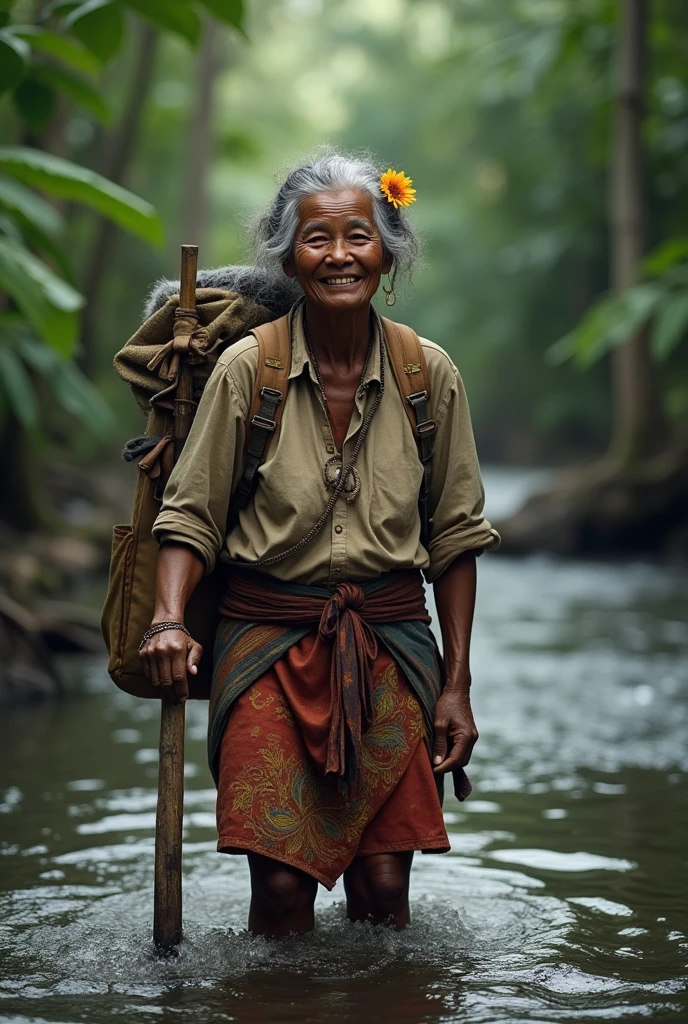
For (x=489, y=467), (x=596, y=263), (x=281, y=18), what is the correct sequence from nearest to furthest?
1. (x=596, y=263)
2. (x=281, y=18)
3. (x=489, y=467)

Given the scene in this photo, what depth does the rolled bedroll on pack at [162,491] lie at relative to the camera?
12.6 ft

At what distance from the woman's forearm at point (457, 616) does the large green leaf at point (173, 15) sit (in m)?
2.34

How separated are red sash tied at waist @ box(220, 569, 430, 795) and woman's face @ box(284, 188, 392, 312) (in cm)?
71

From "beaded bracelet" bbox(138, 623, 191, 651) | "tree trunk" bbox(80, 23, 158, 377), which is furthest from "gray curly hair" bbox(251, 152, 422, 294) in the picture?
"tree trunk" bbox(80, 23, 158, 377)

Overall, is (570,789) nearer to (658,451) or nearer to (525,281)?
(658,451)

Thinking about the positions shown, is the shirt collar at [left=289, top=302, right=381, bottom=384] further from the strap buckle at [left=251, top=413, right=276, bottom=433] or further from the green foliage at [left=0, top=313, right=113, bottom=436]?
the green foliage at [left=0, top=313, right=113, bottom=436]

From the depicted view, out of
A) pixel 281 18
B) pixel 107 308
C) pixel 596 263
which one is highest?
pixel 281 18

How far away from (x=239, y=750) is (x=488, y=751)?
344 centimetres

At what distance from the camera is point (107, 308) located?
77.5ft

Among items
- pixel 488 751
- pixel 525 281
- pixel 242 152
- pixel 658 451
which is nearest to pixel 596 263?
pixel 525 281

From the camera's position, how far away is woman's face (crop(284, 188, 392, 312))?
3764 mm

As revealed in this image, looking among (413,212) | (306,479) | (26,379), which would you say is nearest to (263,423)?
(306,479)

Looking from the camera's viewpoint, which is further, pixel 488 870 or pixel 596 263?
pixel 596 263

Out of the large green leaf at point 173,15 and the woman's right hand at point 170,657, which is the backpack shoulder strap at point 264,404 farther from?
the large green leaf at point 173,15
